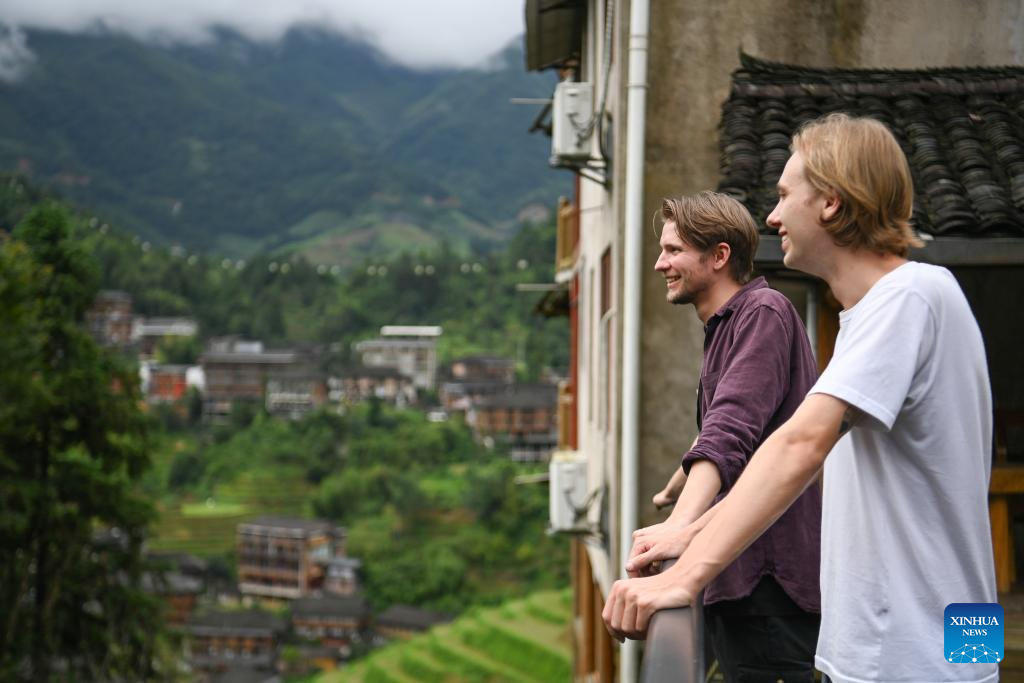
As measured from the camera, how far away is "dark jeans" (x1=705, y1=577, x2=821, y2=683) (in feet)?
6.68

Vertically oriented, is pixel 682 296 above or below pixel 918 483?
above

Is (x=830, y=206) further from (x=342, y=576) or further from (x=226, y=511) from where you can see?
(x=226, y=511)

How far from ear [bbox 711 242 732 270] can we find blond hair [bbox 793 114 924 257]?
0.46m

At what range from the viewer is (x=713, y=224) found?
2037mm

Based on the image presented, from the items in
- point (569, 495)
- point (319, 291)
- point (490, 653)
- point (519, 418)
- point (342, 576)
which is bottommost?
point (342, 576)

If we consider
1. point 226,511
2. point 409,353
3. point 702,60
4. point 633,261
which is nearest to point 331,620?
point 226,511

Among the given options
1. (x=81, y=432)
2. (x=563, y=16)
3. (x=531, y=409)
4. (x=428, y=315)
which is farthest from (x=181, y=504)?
(x=563, y=16)

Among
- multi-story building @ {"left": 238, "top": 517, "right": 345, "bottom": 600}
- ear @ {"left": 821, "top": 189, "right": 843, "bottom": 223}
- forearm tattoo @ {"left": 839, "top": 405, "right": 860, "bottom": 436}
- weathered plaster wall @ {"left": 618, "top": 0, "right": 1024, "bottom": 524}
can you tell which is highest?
weathered plaster wall @ {"left": 618, "top": 0, "right": 1024, "bottom": 524}

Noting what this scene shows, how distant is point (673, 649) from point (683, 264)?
0.85 metres

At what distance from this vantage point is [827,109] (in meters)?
5.33

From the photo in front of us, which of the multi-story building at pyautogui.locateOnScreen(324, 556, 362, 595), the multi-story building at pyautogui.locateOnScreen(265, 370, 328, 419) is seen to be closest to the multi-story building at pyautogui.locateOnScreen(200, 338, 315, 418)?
the multi-story building at pyautogui.locateOnScreen(265, 370, 328, 419)

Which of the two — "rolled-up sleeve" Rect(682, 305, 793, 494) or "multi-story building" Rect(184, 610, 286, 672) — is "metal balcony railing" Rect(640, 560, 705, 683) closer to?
"rolled-up sleeve" Rect(682, 305, 793, 494)

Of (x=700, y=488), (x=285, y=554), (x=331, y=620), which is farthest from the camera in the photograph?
(x=285, y=554)

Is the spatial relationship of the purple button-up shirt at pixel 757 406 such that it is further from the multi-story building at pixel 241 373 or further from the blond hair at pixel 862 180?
the multi-story building at pixel 241 373
